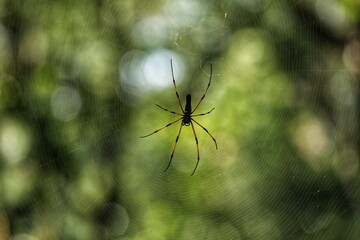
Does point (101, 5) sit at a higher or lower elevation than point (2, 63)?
higher

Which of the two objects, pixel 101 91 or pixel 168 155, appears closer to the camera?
pixel 168 155

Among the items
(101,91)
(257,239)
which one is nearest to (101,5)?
(101,91)

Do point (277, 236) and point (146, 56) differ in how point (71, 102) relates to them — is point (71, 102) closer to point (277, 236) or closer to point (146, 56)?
point (146, 56)

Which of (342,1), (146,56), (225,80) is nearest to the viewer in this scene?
(342,1)

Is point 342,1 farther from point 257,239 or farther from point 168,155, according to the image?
point 257,239

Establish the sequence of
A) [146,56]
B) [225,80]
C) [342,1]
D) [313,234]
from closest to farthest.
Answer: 1. [342,1]
2. [313,234]
3. [146,56]
4. [225,80]

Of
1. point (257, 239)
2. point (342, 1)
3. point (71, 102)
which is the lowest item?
point (257, 239)
